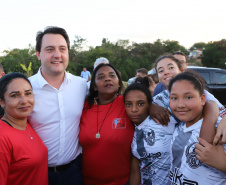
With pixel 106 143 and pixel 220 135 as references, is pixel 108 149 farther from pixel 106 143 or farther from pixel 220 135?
pixel 220 135

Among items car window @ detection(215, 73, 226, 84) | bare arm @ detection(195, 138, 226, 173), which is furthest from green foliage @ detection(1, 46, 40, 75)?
bare arm @ detection(195, 138, 226, 173)

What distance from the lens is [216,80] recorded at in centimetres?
718

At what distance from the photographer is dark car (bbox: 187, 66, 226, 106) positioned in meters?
7.03

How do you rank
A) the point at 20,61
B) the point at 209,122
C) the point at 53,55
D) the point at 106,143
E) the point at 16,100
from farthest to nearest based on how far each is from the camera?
1. the point at 20,61
2. the point at 53,55
3. the point at 106,143
4. the point at 16,100
5. the point at 209,122

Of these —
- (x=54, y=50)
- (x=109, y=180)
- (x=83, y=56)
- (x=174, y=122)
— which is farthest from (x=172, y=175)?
(x=83, y=56)

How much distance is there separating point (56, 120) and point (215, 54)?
39.1 metres

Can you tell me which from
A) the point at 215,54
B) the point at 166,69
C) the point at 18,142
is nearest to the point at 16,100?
the point at 18,142

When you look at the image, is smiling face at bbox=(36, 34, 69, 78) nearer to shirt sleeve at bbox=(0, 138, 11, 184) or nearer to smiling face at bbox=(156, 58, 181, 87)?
shirt sleeve at bbox=(0, 138, 11, 184)

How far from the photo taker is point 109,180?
2117mm

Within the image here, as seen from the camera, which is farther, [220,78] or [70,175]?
[220,78]

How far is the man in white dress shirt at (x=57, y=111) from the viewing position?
6.95ft

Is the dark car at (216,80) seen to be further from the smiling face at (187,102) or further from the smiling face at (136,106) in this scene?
the smiling face at (187,102)

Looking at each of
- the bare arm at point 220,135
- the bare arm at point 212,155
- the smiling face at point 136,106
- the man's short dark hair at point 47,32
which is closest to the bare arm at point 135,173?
the smiling face at point 136,106

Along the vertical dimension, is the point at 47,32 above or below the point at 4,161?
above
